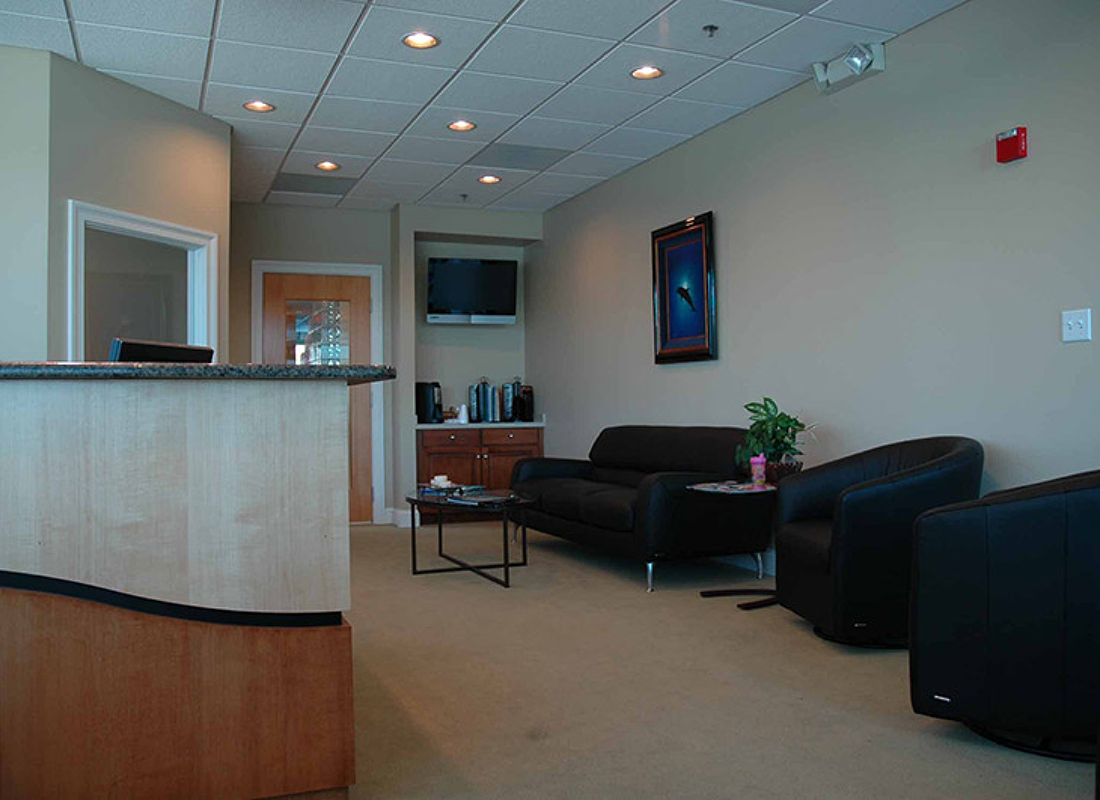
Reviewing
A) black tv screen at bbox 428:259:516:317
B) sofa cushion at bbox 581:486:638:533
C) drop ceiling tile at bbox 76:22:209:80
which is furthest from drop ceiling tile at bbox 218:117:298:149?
sofa cushion at bbox 581:486:638:533

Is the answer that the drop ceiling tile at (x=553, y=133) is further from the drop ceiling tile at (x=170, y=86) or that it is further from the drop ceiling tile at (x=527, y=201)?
the drop ceiling tile at (x=170, y=86)

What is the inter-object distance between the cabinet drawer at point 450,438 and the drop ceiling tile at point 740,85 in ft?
12.5

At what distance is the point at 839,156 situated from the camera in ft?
15.7

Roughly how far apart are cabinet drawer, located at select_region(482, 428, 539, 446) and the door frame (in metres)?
0.93

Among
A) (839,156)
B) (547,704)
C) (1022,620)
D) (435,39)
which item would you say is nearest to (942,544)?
(1022,620)

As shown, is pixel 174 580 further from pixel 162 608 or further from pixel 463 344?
pixel 463 344

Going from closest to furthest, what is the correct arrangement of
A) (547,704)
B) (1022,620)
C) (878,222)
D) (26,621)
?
1. (26,621)
2. (1022,620)
3. (547,704)
4. (878,222)

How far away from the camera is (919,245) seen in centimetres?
429

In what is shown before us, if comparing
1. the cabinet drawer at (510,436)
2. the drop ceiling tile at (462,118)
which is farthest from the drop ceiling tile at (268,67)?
the cabinet drawer at (510,436)

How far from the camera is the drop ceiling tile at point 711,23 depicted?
4082 mm

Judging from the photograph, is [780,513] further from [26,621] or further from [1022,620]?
[26,621]

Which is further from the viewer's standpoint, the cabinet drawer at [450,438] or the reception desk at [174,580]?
the cabinet drawer at [450,438]

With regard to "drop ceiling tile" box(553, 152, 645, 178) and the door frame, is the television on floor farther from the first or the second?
the door frame

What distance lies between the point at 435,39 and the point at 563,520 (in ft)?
9.94
